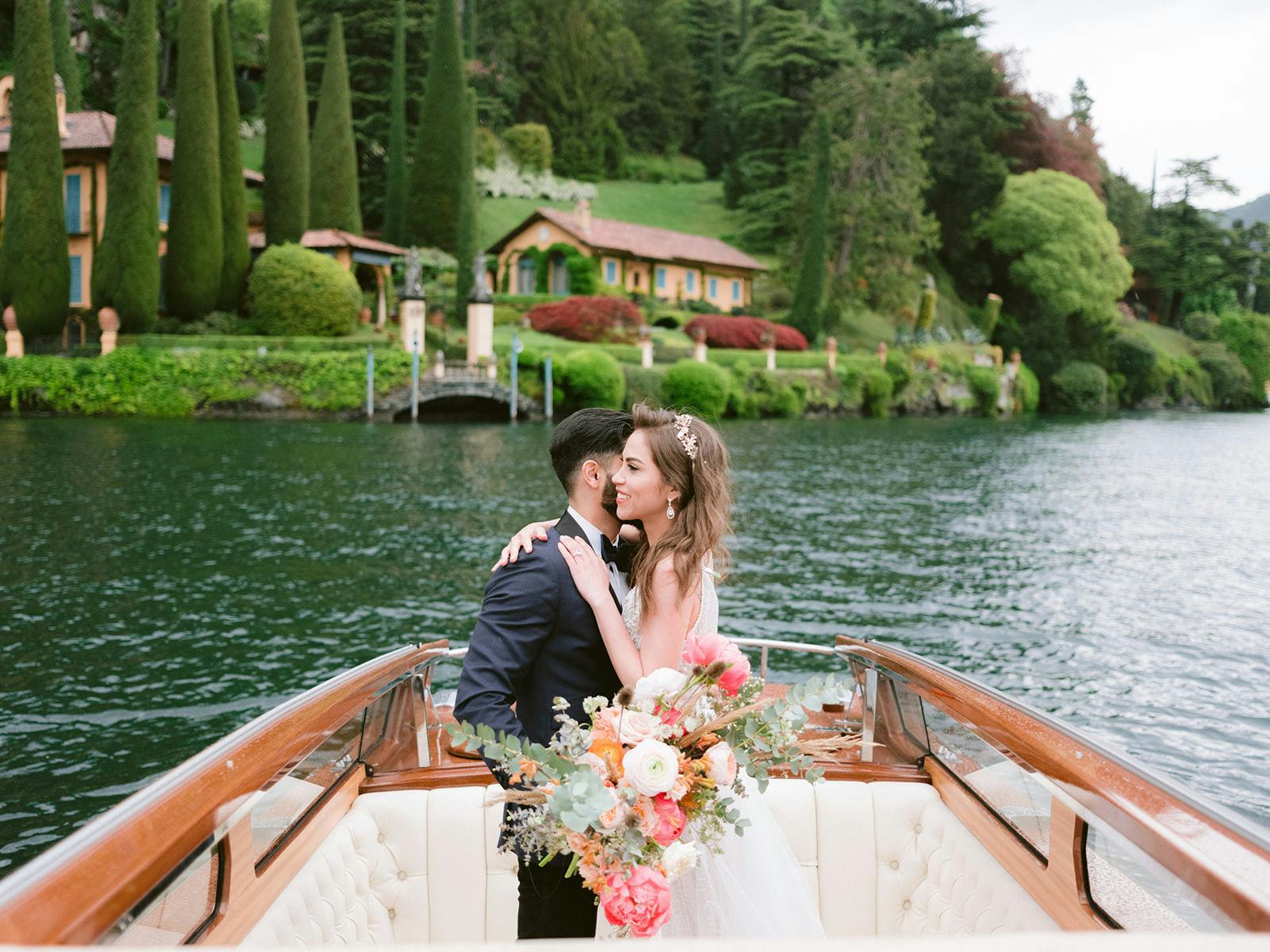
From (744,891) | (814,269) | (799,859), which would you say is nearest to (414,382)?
(814,269)

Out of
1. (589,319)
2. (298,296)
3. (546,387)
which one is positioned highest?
(298,296)

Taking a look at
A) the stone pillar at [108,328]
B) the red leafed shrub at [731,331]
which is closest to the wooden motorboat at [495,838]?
the stone pillar at [108,328]

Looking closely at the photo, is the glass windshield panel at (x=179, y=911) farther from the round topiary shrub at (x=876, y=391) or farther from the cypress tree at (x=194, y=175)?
the round topiary shrub at (x=876, y=391)

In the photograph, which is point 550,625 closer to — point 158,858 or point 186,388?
point 158,858

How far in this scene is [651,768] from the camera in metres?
1.87

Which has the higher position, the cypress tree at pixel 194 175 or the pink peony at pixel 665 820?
the cypress tree at pixel 194 175

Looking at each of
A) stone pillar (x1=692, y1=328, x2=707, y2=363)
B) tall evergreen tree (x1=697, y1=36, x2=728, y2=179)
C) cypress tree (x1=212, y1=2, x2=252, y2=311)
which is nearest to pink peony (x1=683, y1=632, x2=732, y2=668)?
stone pillar (x1=692, y1=328, x2=707, y2=363)

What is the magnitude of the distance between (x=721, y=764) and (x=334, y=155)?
4633 cm

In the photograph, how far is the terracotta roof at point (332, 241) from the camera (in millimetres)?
39938

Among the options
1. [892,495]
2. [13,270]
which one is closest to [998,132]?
[892,495]

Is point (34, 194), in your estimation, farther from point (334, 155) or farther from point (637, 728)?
point (637, 728)

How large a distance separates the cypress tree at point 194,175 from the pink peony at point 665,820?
3659 centimetres

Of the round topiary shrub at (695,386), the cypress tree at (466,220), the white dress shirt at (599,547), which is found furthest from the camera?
the cypress tree at (466,220)

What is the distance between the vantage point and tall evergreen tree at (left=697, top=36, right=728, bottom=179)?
76688 millimetres
